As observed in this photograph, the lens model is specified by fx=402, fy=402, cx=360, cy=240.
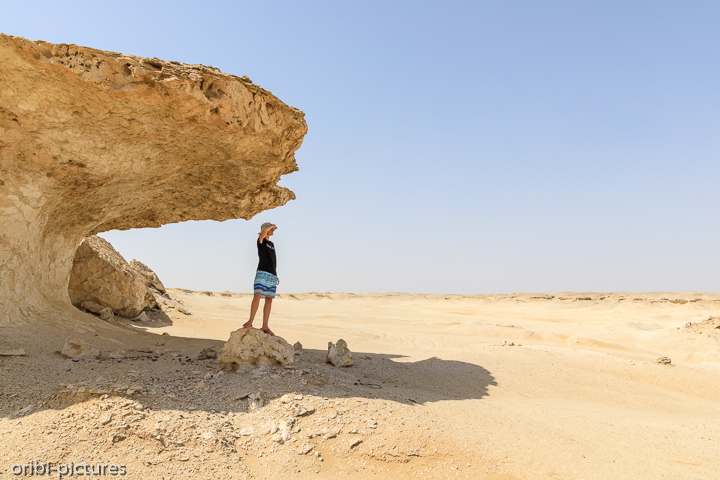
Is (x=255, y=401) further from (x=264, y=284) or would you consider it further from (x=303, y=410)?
(x=264, y=284)

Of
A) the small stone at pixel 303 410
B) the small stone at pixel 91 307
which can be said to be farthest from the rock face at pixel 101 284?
the small stone at pixel 303 410

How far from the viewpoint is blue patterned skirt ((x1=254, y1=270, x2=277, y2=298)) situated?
18.5 feet

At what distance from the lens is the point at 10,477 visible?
9.02 ft

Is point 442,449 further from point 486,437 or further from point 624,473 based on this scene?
point 624,473

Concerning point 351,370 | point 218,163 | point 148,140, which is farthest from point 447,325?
point 148,140

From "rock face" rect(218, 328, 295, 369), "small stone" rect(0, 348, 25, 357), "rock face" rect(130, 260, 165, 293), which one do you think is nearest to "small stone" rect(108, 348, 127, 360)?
"small stone" rect(0, 348, 25, 357)

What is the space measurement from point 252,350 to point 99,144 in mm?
3617

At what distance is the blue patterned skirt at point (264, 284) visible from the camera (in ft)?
18.5

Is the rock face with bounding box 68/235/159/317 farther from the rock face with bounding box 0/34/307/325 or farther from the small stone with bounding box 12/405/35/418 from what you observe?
the small stone with bounding box 12/405/35/418

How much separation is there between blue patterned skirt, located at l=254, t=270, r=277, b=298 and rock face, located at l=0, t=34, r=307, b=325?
198cm

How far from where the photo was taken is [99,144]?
5621 mm

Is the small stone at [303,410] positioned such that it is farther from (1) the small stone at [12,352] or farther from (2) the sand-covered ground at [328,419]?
(1) the small stone at [12,352]

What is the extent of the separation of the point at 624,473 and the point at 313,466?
268 cm

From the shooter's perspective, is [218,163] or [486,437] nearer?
[486,437]
